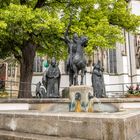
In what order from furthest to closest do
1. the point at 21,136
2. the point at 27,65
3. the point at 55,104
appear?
the point at 27,65, the point at 55,104, the point at 21,136

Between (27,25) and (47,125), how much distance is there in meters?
7.97

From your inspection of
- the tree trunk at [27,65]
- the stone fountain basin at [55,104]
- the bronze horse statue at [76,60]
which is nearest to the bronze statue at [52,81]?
the stone fountain basin at [55,104]

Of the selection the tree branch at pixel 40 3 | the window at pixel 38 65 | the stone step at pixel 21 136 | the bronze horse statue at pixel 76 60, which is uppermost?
the tree branch at pixel 40 3

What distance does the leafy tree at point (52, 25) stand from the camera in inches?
451

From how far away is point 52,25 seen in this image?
37.9 feet

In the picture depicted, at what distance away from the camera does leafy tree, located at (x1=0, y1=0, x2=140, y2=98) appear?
1145cm

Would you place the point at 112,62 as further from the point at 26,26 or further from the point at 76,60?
the point at 76,60

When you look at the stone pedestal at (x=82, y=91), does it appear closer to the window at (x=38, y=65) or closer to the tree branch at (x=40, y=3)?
the tree branch at (x=40, y=3)

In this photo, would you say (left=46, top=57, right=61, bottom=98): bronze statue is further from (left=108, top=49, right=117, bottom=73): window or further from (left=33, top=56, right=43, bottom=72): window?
(left=108, top=49, right=117, bottom=73): window

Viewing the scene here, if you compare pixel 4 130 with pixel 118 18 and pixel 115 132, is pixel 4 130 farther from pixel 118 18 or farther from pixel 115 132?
pixel 118 18

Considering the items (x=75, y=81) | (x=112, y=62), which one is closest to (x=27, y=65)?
(x=75, y=81)

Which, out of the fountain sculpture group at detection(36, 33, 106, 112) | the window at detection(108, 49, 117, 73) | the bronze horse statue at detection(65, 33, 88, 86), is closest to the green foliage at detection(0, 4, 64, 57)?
the fountain sculpture group at detection(36, 33, 106, 112)

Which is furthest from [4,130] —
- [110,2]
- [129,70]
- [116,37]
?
[129,70]

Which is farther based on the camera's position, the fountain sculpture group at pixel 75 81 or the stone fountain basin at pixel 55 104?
the stone fountain basin at pixel 55 104
